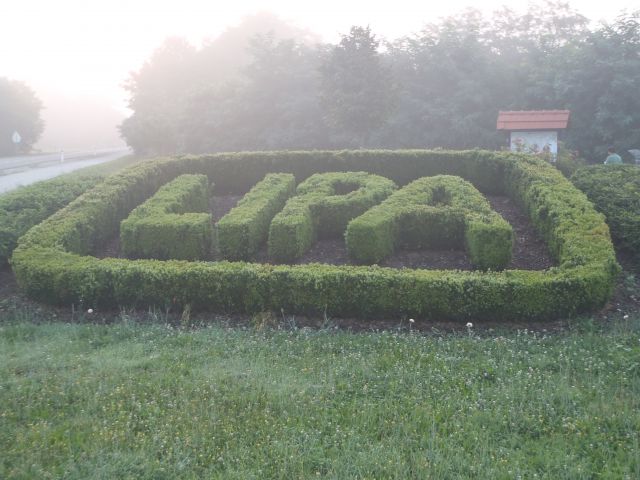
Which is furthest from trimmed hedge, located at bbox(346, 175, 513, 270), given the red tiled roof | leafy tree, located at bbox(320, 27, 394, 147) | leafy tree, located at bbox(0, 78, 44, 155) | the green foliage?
leafy tree, located at bbox(0, 78, 44, 155)

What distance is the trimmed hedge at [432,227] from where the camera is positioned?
8219 mm

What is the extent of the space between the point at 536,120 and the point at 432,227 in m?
7.34

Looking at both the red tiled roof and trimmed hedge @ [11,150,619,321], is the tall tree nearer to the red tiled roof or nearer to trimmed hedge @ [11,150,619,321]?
the red tiled roof

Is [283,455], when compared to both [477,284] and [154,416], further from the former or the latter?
[477,284]

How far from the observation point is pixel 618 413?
461 centimetres

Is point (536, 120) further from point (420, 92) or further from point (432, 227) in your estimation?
point (420, 92)

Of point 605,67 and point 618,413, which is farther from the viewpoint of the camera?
point 605,67

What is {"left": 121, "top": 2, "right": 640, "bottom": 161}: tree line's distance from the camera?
20062 mm

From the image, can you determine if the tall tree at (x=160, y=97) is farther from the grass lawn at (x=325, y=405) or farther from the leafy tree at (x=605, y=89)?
the grass lawn at (x=325, y=405)

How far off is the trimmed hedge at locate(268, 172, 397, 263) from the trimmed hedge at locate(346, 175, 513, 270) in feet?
1.74

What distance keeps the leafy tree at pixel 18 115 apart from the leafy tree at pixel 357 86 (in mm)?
29517

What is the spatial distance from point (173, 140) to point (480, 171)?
1806 cm

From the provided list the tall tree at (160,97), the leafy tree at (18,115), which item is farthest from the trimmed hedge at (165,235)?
the leafy tree at (18,115)

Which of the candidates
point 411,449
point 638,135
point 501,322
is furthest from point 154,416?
point 638,135
